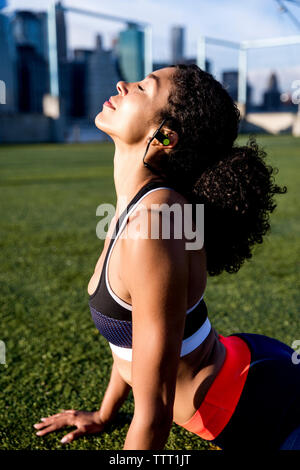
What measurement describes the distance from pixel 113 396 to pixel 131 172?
974 millimetres

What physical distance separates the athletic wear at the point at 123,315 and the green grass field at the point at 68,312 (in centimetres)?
64

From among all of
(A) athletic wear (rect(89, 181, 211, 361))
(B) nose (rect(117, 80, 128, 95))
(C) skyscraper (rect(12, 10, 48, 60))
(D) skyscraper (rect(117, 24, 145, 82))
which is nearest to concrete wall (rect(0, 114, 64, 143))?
(D) skyscraper (rect(117, 24, 145, 82))

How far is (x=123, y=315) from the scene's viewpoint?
1349 mm

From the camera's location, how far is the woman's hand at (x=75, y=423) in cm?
187

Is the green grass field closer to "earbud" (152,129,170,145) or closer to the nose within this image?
"earbud" (152,129,170,145)

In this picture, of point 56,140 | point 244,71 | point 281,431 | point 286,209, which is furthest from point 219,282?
point 244,71

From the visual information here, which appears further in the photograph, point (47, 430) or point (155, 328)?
point (47, 430)

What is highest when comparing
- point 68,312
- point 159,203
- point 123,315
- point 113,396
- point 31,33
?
point 31,33

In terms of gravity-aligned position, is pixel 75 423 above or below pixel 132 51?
below

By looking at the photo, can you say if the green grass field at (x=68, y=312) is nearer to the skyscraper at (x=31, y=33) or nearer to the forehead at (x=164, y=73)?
the forehead at (x=164, y=73)

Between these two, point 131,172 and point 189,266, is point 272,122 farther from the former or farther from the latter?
point 189,266

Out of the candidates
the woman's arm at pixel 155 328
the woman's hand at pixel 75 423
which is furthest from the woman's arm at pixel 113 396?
the woman's arm at pixel 155 328

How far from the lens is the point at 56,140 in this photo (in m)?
32.7

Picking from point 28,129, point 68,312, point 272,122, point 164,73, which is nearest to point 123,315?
point 164,73
